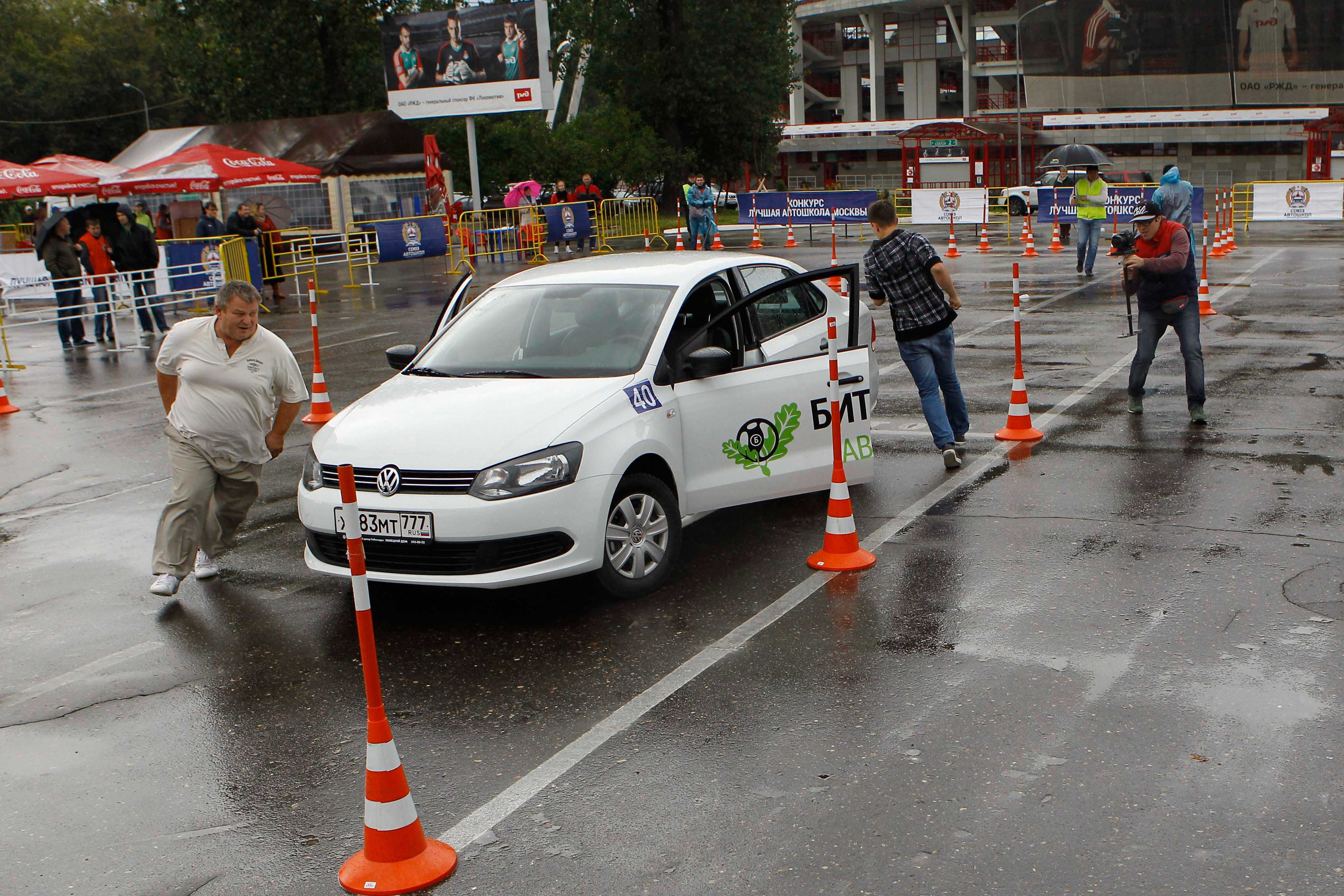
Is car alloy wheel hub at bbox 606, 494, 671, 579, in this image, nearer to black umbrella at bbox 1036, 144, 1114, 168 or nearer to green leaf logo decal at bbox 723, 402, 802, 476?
green leaf logo decal at bbox 723, 402, 802, 476

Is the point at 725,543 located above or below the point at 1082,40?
below

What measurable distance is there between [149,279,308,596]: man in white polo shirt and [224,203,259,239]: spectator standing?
674 inches

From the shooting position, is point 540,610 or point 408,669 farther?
point 540,610

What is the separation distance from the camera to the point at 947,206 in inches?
1417

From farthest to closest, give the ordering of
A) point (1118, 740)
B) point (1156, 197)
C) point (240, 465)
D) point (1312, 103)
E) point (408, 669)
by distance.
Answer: point (1312, 103) < point (1156, 197) < point (240, 465) < point (408, 669) < point (1118, 740)

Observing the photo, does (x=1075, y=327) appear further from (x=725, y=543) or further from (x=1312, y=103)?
(x=1312, y=103)

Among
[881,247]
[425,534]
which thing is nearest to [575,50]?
[881,247]

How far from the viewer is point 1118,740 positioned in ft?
15.6

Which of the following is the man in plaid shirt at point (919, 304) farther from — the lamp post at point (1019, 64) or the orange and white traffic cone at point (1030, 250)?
the lamp post at point (1019, 64)

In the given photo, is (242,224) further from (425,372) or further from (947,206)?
(947,206)

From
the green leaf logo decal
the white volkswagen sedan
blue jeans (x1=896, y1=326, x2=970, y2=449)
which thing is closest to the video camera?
blue jeans (x1=896, y1=326, x2=970, y2=449)

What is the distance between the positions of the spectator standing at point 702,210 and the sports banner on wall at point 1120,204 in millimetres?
7702

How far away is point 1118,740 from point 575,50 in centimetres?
5283

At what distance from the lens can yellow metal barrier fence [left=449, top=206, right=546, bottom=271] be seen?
30.2m
